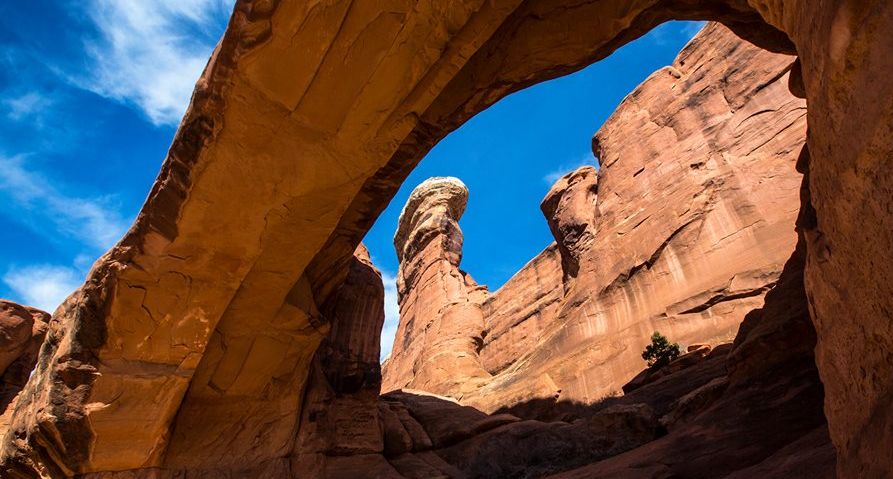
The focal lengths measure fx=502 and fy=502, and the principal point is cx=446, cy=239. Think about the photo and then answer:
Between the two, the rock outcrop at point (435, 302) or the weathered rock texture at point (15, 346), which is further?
the rock outcrop at point (435, 302)

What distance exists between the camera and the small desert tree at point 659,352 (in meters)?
15.3

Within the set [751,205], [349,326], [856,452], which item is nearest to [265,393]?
[349,326]

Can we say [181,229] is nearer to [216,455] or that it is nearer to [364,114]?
[364,114]

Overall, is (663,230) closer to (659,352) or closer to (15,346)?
(659,352)

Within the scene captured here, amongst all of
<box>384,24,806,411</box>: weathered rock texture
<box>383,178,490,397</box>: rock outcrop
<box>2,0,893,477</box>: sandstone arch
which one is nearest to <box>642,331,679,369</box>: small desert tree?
<box>384,24,806,411</box>: weathered rock texture

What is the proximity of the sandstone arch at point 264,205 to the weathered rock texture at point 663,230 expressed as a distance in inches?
402

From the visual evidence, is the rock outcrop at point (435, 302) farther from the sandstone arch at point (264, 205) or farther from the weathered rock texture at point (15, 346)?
the weathered rock texture at point (15, 346)

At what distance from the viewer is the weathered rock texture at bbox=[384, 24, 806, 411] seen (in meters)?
16.5

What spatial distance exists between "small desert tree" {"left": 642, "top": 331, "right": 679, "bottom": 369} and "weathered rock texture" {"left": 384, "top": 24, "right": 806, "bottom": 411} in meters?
0.93

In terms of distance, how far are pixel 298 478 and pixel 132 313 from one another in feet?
13.9

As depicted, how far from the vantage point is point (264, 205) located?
657 centimetres

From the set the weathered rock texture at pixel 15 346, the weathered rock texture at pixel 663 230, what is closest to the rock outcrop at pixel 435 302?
the weathered rock texture at pixel 663 230

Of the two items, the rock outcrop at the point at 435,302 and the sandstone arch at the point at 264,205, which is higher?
the rock outcrop at the point at 435,302

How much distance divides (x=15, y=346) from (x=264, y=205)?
60.6ft
